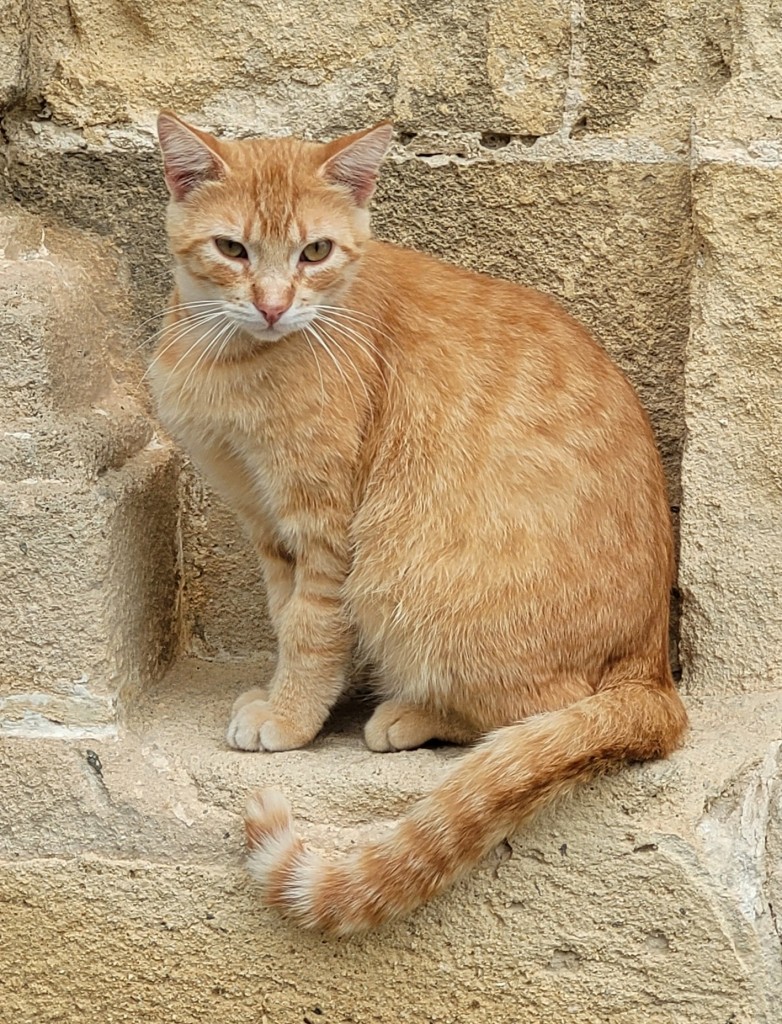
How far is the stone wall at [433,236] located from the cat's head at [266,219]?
363 millimetres

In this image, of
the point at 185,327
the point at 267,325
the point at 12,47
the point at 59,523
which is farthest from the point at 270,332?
the point at 12,47

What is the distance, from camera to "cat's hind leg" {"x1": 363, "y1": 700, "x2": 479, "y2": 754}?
8.57 ft

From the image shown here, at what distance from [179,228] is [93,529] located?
57cm

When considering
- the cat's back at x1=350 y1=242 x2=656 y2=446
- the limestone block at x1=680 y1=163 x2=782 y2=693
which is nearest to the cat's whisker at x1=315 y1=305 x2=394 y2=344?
the cat's back at x1=350 y1=242 x2=656 y2=446

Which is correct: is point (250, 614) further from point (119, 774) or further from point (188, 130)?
point (188, 130)

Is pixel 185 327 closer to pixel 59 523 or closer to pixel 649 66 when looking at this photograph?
pixel 59 523

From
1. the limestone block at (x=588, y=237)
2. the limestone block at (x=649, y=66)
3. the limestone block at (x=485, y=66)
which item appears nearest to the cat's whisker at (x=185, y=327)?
the limestone block at (x=588, y=237)

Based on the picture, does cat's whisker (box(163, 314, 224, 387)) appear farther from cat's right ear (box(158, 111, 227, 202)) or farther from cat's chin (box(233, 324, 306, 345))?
cat's right ear (box(158, 111, 227, 202))

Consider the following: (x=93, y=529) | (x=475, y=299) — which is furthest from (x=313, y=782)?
(x=475, y=299)

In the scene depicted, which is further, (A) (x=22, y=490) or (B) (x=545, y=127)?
(B) (x=545, y=127)

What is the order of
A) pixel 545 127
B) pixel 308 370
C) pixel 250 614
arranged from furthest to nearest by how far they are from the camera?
pixel 250 614, pixel 545 127, pixel 308 370

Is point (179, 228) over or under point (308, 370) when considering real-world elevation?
over

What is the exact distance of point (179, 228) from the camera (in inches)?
96.5

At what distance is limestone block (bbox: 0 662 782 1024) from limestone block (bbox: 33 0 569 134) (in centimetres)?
128
